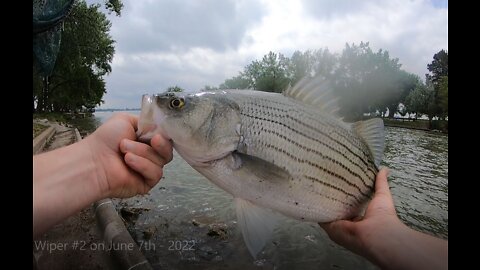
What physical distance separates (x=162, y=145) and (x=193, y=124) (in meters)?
0.23

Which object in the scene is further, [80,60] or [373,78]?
[373,78]

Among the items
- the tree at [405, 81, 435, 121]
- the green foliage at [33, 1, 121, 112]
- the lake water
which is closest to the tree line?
the tree at [405, 81, 435, 121]

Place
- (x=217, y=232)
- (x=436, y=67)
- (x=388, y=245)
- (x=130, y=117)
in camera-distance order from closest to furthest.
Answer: (x=388, y=245)
(x=130, y=117)
(x=217, y=232)
(x=436, y=67)

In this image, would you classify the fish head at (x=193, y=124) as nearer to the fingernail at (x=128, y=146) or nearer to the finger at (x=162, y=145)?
the finger at (x=162, y=145)

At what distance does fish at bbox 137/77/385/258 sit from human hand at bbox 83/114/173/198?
117mm

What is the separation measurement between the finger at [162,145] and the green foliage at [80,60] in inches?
1029

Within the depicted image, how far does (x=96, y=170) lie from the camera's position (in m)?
2.21

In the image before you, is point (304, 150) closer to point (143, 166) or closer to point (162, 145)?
point (162, 145)

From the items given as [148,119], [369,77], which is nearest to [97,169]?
[148,119]

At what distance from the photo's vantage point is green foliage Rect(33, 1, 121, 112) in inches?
1155

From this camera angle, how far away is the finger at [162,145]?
6.56 ft

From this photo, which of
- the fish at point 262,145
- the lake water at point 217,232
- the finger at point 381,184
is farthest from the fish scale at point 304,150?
the lake water at point 217,232
